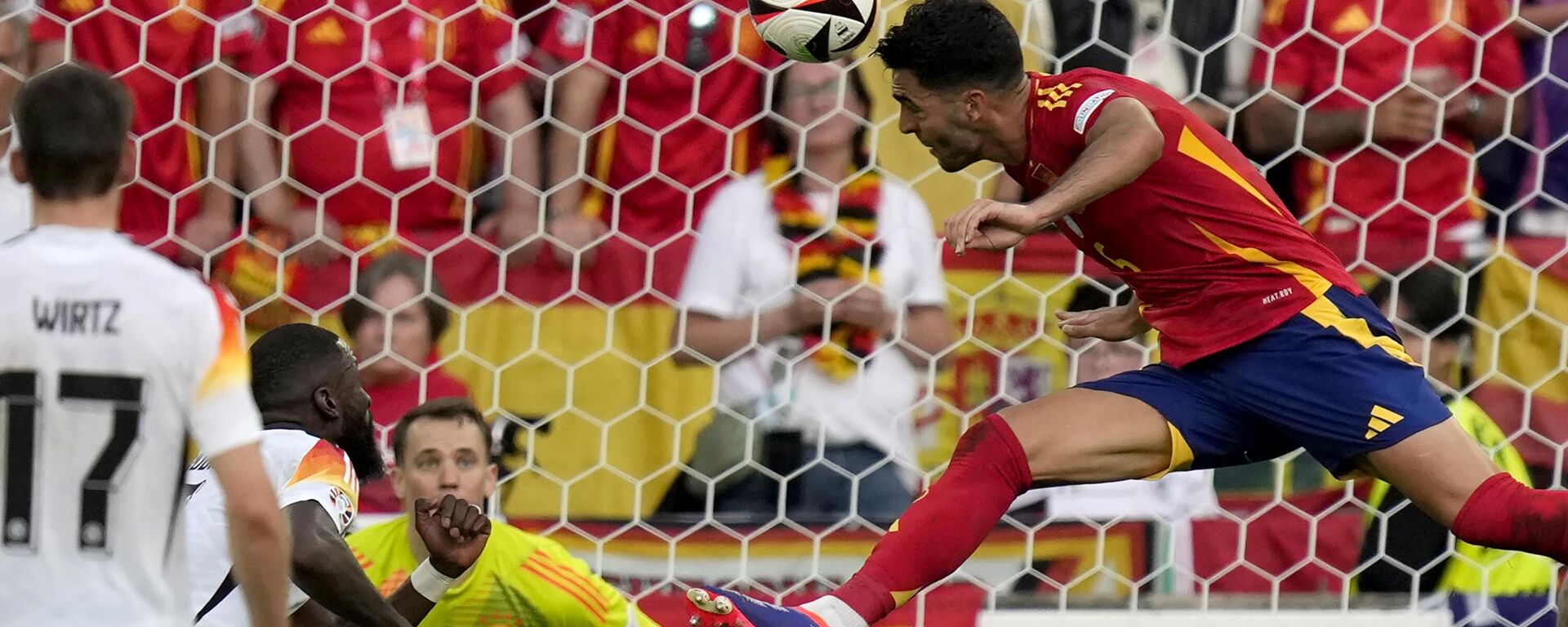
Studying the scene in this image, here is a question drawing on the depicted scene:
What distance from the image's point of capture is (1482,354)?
193 inches

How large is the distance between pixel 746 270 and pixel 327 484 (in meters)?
1.93

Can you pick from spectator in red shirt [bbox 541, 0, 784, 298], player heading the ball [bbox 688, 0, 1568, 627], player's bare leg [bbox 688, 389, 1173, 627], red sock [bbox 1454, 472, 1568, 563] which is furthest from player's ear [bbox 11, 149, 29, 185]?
red sock [bbox 1454, 472, 1568, 563]

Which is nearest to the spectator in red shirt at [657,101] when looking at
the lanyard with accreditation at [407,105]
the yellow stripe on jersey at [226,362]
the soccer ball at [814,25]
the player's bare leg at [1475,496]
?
the lanyard with accreditation at [407,105]

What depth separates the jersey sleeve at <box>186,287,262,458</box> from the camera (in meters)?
2.28

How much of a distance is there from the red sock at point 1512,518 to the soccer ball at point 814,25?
4.88 ft

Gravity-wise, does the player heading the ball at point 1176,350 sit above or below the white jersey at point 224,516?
above

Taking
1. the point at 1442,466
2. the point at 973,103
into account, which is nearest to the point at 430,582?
the point at 973,103

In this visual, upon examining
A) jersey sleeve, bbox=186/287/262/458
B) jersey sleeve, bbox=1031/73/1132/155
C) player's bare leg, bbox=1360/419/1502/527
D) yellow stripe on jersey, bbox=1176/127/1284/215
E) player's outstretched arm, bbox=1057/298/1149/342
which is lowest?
player's outstretched arm, bbox=1057/298/1149/342

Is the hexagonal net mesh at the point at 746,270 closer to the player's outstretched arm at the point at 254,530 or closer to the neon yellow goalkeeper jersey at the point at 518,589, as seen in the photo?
the neon yellow goalkeeper jersey at the point at 518,589

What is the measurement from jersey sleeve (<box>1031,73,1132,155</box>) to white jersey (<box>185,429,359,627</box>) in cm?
128

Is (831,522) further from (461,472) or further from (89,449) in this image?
(89,449)

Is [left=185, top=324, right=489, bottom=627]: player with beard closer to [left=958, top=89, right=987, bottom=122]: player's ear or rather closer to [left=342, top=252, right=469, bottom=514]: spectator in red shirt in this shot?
[left=958, top=89, right=987, bottom=122]: player's ear

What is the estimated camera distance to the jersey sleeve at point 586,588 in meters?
3.66

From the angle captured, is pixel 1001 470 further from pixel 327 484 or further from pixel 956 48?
pixel 327 484
